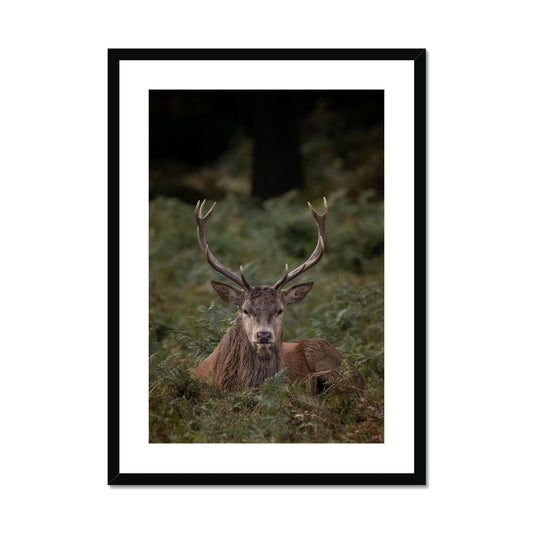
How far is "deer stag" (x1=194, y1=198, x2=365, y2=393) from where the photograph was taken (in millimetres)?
6656

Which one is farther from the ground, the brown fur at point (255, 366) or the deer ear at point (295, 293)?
the deer ear at point (295, 293)

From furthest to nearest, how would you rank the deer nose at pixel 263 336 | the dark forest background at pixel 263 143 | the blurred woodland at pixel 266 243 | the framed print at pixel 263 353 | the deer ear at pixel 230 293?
the dark forest background at pixel 263 143 < the deer ear at pixel 230 293 < the deer nose at pixel 263 336 < the blurred woodland at pixel 266 243 < the framed print at pixel 263 353

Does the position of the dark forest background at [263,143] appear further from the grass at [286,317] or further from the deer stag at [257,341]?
the deer stag at [257,341]

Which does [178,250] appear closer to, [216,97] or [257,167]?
[257,167]

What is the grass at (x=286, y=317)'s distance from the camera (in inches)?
232

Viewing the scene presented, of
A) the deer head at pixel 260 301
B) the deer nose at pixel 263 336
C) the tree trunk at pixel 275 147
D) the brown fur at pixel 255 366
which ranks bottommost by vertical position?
the brown fur at pixel 255 366

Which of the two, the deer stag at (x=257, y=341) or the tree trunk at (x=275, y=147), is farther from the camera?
the tree trunk at (x=275, y=147)

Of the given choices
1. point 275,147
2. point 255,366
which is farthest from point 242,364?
point 275,147

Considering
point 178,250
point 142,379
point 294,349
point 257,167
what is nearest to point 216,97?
point 257,167

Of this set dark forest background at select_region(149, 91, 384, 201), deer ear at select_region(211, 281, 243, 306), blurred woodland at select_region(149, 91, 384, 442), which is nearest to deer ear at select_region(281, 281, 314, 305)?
deer ear at select_region(211, 281, 243, 306)

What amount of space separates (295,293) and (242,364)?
80 centimetres

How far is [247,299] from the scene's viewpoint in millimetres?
6730

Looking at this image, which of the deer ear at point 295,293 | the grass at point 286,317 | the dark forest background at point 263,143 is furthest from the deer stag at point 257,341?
the dark forest background at point 263,143
